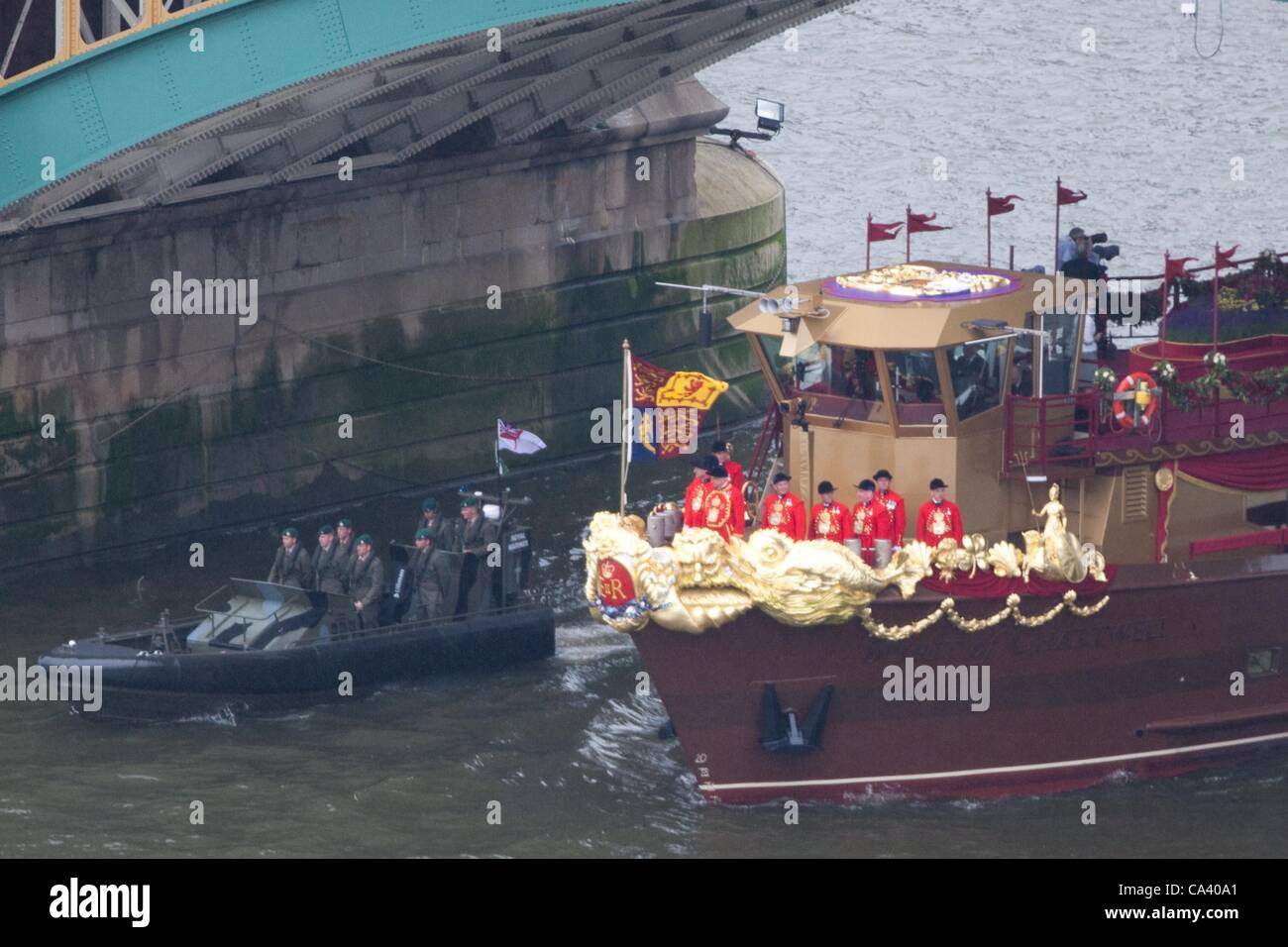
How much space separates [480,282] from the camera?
119ft

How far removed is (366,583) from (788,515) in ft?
20.1

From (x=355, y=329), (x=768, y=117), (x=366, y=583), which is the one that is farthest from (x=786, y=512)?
(x=768, y=117)

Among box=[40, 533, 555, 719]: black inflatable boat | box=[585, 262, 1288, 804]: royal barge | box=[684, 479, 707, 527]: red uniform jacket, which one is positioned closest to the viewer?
box=[585, 262, 1288, 804]: royal barge

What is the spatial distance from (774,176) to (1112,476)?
1722cm

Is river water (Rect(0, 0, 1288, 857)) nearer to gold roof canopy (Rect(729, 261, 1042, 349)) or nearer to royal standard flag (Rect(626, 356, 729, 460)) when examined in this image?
royal standard flag (Rect(626, 356, 729, 460))

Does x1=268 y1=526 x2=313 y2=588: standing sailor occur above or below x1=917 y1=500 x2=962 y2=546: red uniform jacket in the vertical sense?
below

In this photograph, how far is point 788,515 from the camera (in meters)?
24.7

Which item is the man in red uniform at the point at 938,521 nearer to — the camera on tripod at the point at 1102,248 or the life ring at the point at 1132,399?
the life ring at the point at 1132,399

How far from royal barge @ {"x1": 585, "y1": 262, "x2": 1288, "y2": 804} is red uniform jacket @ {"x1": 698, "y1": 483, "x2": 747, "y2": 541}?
51cm

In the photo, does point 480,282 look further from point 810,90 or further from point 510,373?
point 810,90

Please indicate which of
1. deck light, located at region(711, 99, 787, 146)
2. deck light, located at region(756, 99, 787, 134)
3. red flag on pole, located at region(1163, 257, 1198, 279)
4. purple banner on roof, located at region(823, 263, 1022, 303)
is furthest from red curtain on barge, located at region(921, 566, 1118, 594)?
deck light, located at region(756, 99, 787, 134)

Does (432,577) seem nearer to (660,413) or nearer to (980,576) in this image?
(660,413)

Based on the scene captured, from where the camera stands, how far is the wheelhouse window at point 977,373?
24781 mm

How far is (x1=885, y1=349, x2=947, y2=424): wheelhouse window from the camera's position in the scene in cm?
2477
